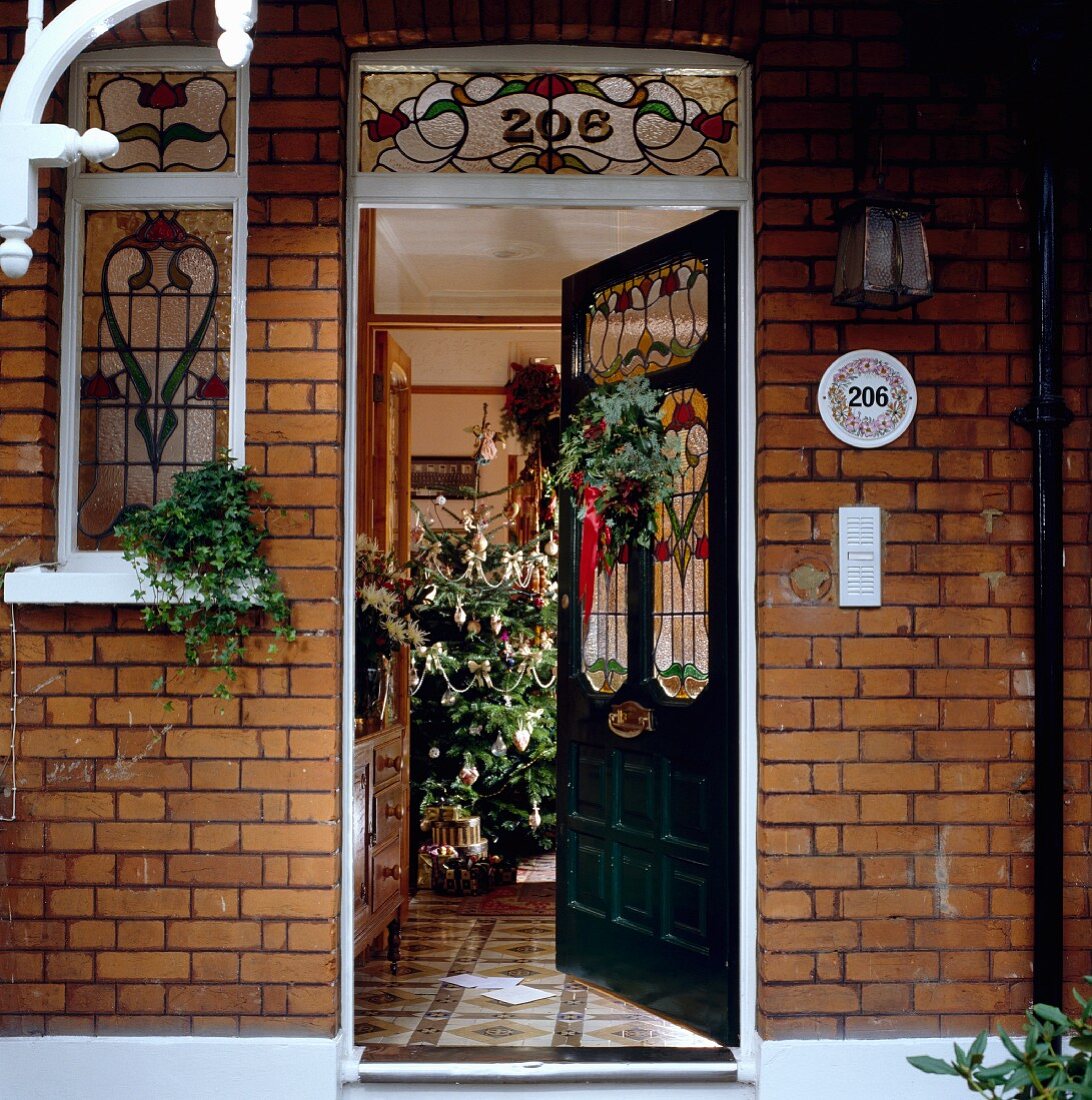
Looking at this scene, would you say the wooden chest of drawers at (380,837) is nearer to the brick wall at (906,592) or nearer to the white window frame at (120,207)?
the white window frame at (120,207)

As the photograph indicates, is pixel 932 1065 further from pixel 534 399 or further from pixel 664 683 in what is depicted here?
pixel 534 399

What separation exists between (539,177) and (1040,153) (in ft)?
4.86

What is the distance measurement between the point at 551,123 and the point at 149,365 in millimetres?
1475

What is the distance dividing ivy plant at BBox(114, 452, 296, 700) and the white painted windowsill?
6 centimetres

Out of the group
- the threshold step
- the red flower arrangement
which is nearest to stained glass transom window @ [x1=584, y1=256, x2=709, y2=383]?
the threshold step

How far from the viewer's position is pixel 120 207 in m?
3.96

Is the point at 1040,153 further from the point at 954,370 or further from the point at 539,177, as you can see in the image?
the point at 539,177

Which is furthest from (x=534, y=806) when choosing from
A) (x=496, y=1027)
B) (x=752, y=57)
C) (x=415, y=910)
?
(x=752, y=57)

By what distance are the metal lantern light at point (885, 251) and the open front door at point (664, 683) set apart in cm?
54

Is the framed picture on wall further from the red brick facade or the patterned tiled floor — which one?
the red brick facade

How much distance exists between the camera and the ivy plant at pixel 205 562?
3629mm

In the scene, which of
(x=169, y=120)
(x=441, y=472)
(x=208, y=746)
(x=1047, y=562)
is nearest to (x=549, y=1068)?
(x=208, y=746)

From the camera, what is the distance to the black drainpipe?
11.9ft

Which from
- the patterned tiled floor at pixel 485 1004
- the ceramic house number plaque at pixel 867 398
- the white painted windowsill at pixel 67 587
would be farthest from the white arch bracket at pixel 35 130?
the patterned tiled floor at pixel 485 1004
